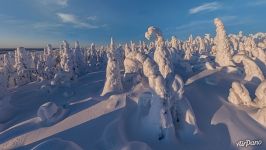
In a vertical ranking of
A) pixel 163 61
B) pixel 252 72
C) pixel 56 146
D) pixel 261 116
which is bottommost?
pixel 261 116

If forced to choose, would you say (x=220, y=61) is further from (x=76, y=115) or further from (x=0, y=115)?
(x=0, y=115)

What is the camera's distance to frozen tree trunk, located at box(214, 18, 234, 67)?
4262 cm

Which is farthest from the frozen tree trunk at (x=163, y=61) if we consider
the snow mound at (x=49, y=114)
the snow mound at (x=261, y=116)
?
the snow mound at (x=49, y=114)

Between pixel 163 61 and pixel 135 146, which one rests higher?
pixel 163 61

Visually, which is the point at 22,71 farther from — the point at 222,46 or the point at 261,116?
the point at 261,116

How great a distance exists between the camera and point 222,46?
43531 mm

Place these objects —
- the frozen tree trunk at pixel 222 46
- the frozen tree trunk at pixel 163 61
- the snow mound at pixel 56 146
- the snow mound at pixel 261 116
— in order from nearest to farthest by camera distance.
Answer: the snow mound at pixel 56 146 < the snow mound at pixel 261 116 < the frozen tree trunk at pixel 163 61 < the frozen tree trunk at pixel 222 46

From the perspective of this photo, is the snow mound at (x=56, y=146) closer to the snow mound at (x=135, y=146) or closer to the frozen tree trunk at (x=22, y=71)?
the snow mound at (x=135, y=146)

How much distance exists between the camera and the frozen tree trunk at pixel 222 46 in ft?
140

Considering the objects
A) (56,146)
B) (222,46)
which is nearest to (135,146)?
(56,146)

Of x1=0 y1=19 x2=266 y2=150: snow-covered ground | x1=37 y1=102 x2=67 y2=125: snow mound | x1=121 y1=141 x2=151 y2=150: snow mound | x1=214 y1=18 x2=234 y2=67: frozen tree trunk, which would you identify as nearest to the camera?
x1=121 y1=141 x2=151 y2=150: snow mound

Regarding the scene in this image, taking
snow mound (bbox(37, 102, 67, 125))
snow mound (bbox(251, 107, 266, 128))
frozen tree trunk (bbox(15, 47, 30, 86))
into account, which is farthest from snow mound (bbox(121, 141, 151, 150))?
frozen tree trunk (bbox(15, 47, 30, 86))

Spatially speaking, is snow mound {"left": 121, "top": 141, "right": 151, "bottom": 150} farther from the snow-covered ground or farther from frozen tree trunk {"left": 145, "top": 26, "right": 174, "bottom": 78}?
frozen tree trunk {"left": 145, "top": 26, "right": 174, "bottom": 78}

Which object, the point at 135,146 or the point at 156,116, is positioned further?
the point at 156,116
